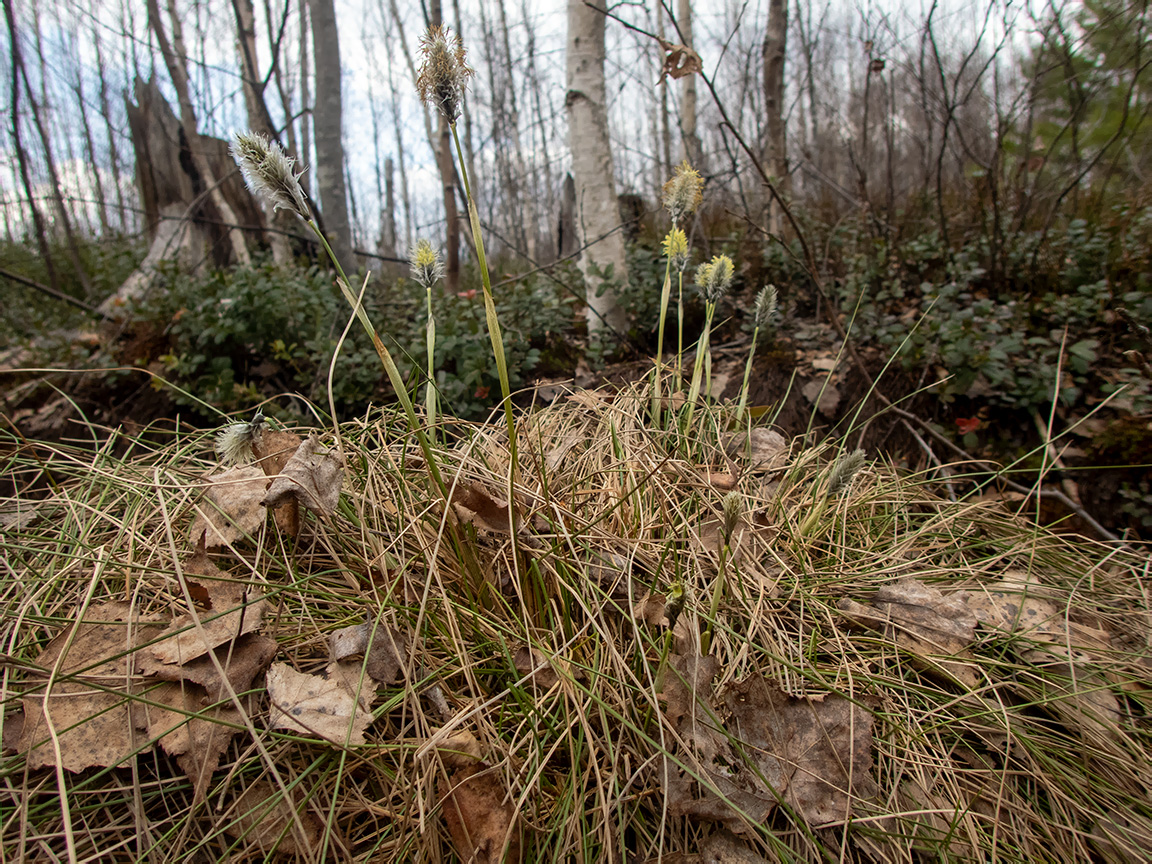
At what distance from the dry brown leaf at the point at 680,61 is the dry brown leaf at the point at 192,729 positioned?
2.08m

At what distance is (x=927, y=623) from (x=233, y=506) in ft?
4.75

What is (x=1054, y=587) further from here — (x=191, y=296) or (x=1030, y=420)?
(x=191, y=296)

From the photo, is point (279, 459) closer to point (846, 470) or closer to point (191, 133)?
point (846, 470)

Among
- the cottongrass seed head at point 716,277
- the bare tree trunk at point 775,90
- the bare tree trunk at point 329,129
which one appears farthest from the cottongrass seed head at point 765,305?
the bare tree trunk at point 775,90

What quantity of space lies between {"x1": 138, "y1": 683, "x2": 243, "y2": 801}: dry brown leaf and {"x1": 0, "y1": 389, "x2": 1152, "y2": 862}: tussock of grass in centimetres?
3

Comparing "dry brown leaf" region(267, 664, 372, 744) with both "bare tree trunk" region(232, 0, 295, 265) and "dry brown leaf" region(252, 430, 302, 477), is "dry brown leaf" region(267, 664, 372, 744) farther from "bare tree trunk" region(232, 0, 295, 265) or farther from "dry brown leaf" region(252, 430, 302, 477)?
"bare tree trunk" region(232, 0, 295, 265)

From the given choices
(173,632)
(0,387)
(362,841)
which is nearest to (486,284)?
(173,632)

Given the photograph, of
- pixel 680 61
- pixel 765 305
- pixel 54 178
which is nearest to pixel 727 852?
pixel 765 305

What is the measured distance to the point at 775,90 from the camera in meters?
5.61

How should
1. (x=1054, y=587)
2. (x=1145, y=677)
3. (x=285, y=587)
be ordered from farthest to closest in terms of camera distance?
(x=1054, y=587) < (x=1145, y=677) < (x=285, y=587)

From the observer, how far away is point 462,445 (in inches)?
54.4

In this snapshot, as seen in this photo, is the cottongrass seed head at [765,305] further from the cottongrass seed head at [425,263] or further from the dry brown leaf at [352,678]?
the dry brown leaf at [352,678]

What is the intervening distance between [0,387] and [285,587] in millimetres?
4083

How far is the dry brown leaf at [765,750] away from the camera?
2.77ft
